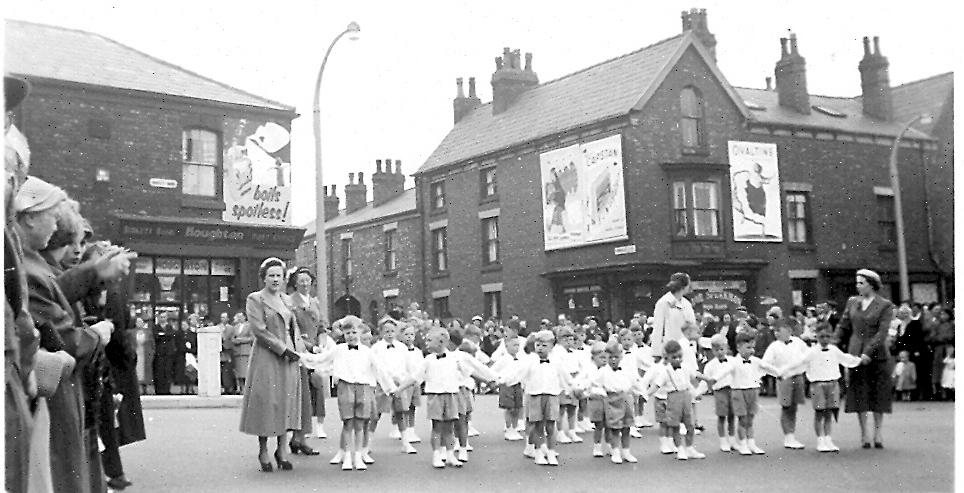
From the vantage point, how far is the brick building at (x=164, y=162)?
62.4 feet

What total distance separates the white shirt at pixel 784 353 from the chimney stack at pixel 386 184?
104ft

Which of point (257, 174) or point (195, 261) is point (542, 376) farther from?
point (257, 174)

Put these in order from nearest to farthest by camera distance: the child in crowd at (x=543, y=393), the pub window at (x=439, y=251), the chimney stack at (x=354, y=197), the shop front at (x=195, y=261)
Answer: the child in crowd at (x=543, y=393)
the shop front at (x=195, y=261)
the pub window at (x=439, y=251)
the chimney stack at (x=354, y=197)

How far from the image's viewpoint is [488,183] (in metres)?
31.3

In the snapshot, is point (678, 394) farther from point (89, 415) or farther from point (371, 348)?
point (89, 415)

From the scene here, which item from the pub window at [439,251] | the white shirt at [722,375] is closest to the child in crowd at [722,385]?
the white shirt at [722,375]

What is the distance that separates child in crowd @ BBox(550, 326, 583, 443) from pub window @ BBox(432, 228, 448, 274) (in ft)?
69.4

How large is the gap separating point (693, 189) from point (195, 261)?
13.8 meters

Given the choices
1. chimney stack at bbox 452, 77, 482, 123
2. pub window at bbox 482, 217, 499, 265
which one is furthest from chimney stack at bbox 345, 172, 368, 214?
pub window at bbox 482, 217, 499, 265

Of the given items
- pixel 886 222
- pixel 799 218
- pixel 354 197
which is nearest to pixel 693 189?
pixel 799 218

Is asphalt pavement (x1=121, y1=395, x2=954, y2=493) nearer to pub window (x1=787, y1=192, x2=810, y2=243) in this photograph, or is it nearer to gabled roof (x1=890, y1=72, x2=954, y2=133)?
pub window (x1=787, y1=192, x2=810, y2=243)

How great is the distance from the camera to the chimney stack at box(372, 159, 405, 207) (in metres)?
41.7

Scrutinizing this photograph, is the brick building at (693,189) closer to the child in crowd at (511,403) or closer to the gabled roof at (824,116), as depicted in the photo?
the gabled roof at (824,116)

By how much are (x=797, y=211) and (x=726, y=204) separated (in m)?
2.28
